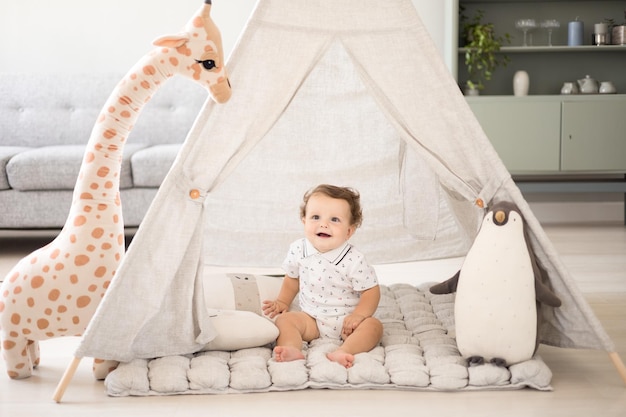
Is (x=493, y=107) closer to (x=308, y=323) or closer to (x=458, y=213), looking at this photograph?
(x=458, y=213)

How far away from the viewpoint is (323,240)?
234 centimetres

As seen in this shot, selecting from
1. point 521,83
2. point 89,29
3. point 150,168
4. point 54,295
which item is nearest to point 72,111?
point 89,29

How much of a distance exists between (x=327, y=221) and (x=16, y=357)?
35.9 inches

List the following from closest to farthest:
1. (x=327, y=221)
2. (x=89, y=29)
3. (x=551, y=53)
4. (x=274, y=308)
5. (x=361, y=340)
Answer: (x=361, y=340) < (x=327, y=221) < (x=274, y=308) < (x=89, y=29) < (x=551, y=53)

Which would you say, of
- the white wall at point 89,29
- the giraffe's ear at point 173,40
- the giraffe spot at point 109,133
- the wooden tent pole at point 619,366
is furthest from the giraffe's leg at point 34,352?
the white wall at point 89,29

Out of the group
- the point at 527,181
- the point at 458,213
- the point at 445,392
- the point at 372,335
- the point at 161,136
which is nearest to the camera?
the point at 445,392

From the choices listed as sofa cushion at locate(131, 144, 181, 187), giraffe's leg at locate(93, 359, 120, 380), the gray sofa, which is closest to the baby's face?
giraffe's leg at locate(93, 359, 120, 380)

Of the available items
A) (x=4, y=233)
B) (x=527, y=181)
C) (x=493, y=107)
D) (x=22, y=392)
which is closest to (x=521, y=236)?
(x=22, y=392)

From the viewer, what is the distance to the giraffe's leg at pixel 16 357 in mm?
2121

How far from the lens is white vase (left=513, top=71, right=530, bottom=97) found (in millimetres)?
4918

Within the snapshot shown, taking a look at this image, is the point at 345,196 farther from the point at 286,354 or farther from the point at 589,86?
the point at 589,86

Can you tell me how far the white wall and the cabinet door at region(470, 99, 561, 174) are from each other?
545mm

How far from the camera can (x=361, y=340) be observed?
2.21 meters

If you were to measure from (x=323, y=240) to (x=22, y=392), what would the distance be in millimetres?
896
